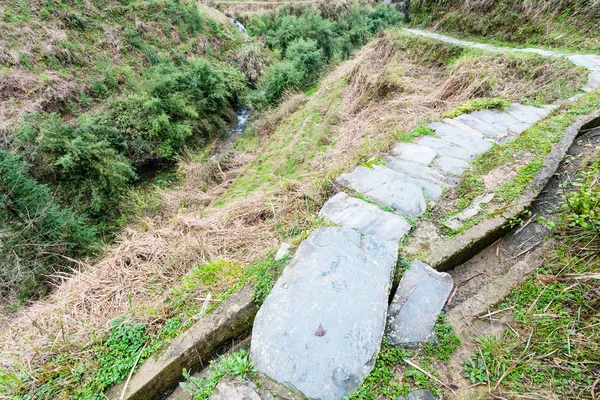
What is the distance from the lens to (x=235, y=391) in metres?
1.24

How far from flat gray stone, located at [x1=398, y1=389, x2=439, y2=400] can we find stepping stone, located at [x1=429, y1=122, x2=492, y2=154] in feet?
7.67

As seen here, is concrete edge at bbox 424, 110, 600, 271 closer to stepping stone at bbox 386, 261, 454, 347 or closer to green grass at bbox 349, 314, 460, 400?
stepping stone at bbox 386, 261, 454, 347

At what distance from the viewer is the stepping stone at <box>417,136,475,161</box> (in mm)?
2725

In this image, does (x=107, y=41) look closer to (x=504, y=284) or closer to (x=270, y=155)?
(x=270, y=155)

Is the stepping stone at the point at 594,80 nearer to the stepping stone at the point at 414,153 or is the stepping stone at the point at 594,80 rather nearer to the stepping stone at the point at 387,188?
the stepping stone at the point at 414,153

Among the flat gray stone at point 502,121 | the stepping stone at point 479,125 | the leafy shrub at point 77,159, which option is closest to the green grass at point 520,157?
the flat gray stone at point 502,121

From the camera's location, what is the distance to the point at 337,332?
4.40 ft

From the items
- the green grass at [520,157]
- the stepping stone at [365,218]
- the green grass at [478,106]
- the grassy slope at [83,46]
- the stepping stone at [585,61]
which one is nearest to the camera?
the stepping stone at [365,218]

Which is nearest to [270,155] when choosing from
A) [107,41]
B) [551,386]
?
[551,386]

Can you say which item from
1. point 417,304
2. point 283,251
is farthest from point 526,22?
point 283,251

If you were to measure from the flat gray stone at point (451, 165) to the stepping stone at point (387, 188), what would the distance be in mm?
449

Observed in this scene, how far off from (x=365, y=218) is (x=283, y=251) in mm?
640

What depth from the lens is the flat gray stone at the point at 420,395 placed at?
1.20m

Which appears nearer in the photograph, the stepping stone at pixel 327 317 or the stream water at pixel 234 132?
the stepping stone at pixel 327 317
